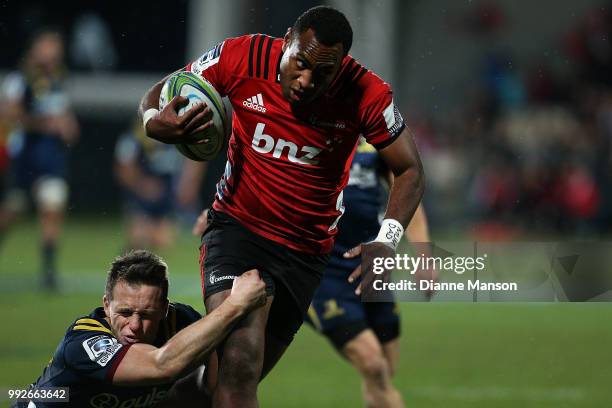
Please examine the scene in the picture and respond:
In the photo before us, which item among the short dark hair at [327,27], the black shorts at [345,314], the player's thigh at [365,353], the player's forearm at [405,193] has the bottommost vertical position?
the player's thigh at [365,353]

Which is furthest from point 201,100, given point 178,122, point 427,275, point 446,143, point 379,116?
point 446,143

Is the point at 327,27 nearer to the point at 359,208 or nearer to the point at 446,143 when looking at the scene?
the point at 359,208

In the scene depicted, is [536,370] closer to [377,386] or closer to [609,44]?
[377,386]

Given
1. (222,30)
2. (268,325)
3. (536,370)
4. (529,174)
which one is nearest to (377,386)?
(268,325)

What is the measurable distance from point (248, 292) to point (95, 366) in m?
0.70

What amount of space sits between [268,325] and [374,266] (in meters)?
0.63

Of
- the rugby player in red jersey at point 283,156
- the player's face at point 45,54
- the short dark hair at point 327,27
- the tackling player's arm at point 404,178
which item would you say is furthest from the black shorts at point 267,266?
the player's face at point 45,54

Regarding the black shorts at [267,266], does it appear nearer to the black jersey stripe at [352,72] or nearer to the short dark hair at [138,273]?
the short dark hair at [138,273]

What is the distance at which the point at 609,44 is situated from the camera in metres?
21.2

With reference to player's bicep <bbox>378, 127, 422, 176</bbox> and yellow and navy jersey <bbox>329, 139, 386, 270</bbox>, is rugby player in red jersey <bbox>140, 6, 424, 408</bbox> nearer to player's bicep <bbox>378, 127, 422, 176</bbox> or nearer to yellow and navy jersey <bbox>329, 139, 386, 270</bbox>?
player's bicep <bbox>378, 127, 422, 176</bbox>

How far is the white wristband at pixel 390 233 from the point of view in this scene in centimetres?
511

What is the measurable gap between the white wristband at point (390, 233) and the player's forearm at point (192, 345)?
86 cm

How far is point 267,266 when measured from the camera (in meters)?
5.21

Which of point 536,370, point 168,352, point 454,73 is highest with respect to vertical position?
point 454,73
